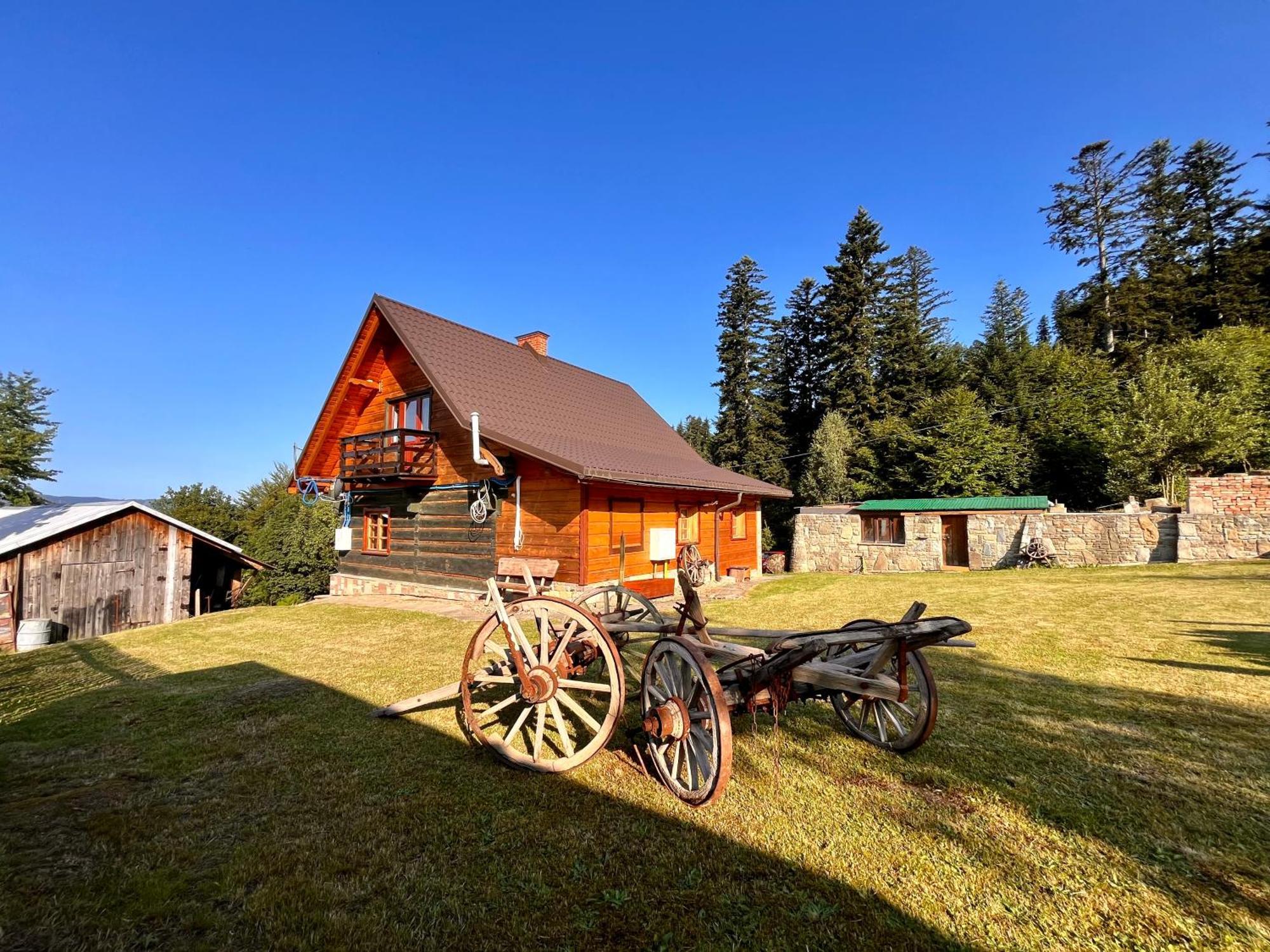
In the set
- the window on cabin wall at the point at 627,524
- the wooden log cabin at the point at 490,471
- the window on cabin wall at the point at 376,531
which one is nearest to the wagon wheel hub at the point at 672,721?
the wooden log cabin at the point at 490,471

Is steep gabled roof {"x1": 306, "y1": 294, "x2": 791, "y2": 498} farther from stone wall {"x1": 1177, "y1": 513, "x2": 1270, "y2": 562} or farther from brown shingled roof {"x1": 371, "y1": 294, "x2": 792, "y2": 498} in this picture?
stone wall {"x1": 1177, "y1": 513, "x2": 1270, "y2": 562}

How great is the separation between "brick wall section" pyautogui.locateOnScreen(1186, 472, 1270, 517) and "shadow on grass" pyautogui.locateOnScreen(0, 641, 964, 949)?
59.7ft

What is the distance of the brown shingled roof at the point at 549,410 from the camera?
34.5 ft

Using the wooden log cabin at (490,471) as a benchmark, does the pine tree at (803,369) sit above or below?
above

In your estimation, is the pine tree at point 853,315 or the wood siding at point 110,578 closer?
the wood siding at point 110,578

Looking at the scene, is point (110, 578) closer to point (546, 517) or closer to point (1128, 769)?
point (546, 517)

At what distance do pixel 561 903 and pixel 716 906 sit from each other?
695mm

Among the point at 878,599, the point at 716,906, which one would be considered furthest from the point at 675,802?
the point at 878,599

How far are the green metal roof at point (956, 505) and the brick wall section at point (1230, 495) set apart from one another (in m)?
3.27

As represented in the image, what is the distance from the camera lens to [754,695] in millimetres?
3465

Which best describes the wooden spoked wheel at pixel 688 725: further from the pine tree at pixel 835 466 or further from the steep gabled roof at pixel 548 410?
the pine tree at pixel 835 466

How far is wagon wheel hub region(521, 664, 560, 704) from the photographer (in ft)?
12.1

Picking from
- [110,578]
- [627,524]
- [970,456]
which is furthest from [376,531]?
[970,456]

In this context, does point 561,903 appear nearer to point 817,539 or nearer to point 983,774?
point 983,774
